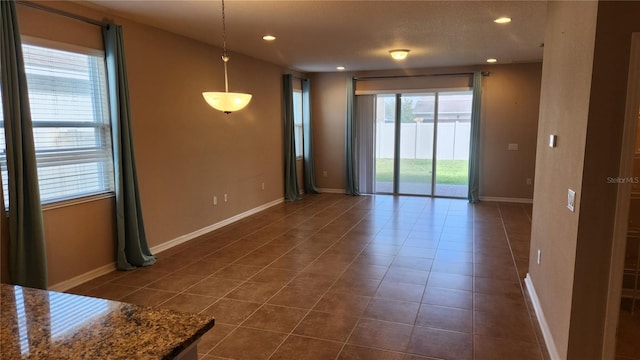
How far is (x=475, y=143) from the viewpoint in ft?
25.0

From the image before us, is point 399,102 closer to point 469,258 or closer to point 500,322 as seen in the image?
point 469,258

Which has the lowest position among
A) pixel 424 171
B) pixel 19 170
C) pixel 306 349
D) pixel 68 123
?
pixel 306 349

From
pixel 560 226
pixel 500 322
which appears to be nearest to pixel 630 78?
pixel 560 226

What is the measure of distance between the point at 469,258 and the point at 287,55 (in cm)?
403

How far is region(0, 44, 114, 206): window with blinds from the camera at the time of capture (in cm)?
345

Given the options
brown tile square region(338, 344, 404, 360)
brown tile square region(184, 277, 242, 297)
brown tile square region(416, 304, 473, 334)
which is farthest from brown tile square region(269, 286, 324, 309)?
brown tile square region(416, 304, 473, 334)

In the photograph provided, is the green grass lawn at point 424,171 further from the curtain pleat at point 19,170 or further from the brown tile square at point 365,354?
the curtain pleat at point 19,170

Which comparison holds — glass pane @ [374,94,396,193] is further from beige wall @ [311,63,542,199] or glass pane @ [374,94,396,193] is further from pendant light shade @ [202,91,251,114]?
pendant light shade @ [202,91,251,114]

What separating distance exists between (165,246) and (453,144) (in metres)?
5.75

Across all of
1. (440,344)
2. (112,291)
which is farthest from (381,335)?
(112,291)

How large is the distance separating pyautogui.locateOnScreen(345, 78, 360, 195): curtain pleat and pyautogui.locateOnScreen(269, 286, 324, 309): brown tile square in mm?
5078

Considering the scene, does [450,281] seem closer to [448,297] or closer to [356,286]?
[448,297]

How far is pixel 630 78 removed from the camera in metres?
1.93

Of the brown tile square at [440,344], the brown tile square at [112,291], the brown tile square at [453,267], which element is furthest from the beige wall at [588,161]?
the brown tile square at [112,291]
